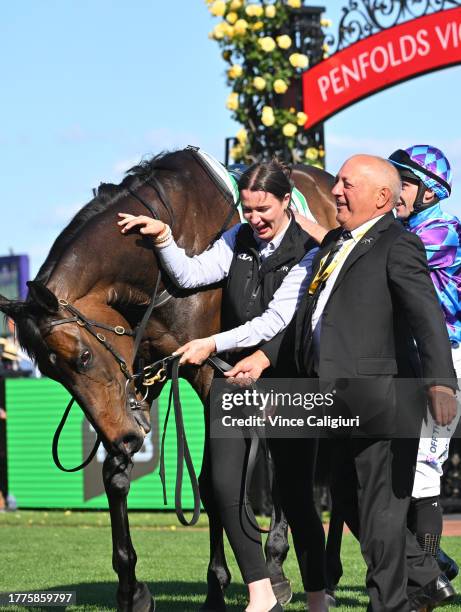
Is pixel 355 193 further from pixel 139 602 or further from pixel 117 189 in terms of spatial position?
pixel 139 602

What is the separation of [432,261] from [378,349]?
1.08 m

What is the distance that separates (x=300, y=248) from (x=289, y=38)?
550cm

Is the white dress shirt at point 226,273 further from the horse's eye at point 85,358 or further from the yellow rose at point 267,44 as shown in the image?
the yellow rose at point 267,44

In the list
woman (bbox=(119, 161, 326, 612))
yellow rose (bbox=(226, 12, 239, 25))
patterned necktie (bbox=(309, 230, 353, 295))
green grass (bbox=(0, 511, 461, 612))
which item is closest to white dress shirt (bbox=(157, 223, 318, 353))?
woman (bbox=(119, 161, 326, 612))

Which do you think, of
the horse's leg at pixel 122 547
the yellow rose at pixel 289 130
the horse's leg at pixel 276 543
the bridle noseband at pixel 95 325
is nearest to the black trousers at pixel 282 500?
the bridle noseband at pixel 95 325

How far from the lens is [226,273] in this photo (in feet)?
16.5

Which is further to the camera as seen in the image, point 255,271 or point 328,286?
point 255,271

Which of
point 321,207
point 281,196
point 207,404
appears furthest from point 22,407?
point 281,196

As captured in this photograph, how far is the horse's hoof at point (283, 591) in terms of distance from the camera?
19.2 ft

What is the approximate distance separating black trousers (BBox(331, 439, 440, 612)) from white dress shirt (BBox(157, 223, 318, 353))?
2.12 ft

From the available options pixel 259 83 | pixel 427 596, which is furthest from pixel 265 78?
pixel 427 596

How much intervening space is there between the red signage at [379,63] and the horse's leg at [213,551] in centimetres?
525

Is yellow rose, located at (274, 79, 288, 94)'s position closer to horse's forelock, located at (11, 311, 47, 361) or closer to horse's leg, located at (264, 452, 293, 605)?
horse's leg, located at (264, 452, 293, 605)

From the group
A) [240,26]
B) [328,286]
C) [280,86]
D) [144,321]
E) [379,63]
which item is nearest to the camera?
[328,286]
